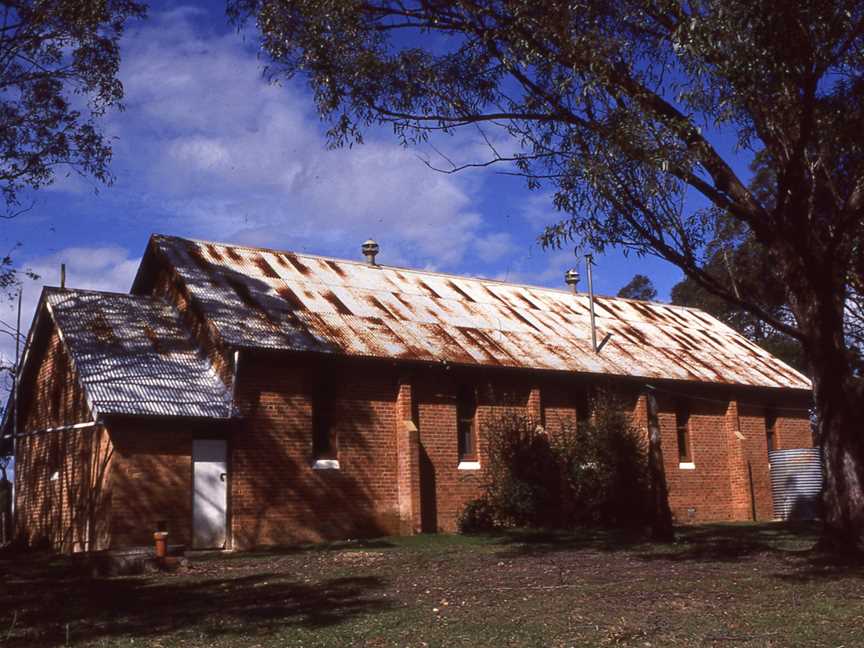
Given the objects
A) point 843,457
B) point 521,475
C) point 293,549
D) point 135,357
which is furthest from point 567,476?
point 135,357

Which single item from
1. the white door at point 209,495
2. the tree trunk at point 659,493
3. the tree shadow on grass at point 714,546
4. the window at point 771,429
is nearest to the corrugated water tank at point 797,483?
the window at point 771,429

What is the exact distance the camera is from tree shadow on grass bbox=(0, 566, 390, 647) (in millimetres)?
9461

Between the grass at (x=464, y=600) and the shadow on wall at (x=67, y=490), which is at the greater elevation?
the shadow on wall at (x=67, y=490)

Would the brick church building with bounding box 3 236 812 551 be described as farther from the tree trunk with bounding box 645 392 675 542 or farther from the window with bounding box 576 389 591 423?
the tree trunk with bounding box 645 392 675 542

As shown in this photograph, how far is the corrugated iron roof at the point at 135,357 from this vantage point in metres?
19.7

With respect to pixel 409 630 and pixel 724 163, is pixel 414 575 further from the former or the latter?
pixel 724 163

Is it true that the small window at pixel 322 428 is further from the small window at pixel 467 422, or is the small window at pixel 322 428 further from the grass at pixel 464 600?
the grass at pixel 464 600

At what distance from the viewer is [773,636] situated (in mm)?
8391

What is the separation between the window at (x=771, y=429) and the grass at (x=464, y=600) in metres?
14.2

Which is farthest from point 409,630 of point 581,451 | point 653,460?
point 581,451

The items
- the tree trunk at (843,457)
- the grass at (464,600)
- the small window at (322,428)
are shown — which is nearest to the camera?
the grass at (464,600)

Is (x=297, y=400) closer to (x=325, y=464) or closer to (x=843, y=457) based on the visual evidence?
(x=325, y=464)

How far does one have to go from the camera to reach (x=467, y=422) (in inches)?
979

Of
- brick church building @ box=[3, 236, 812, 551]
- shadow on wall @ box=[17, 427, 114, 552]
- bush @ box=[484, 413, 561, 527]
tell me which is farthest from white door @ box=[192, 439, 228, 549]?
bush @ box=[484, 413, 561, 527]
